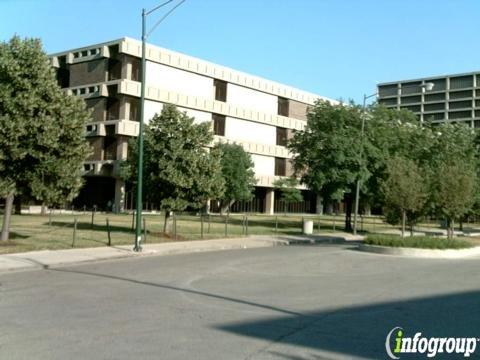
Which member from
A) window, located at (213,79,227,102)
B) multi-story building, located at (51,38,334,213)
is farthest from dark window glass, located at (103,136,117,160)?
window, located at (213,79,227,102)

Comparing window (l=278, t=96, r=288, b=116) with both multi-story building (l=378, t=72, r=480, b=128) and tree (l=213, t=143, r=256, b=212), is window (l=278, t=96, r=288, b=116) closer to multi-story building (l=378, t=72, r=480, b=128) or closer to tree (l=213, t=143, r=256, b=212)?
tree (l=213, t=143, r=256, b=212)

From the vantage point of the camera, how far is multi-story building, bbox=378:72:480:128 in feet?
454

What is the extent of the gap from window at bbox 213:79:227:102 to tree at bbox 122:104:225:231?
40.9m

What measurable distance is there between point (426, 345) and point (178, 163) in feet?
64.1

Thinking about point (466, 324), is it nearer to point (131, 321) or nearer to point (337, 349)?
point (337, 349)

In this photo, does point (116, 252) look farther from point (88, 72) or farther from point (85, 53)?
point (85, 53)

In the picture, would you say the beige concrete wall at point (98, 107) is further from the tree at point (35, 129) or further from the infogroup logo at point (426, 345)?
the infogroup logo at point (426, 345)

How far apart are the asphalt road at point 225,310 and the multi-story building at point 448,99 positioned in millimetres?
127097

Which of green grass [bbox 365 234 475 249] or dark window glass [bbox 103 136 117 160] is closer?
green grass [bbox 365 234 475 249]

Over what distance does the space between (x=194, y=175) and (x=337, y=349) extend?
19355 millimetres

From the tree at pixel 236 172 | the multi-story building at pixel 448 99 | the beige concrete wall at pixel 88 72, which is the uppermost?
the multi-story building at pixel 448 99

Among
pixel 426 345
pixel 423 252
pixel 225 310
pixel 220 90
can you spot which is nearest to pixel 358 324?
pixel 426 345

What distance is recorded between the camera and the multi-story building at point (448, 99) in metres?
138

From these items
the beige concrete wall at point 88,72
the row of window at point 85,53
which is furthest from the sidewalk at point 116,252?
the row of window at point 85,53
